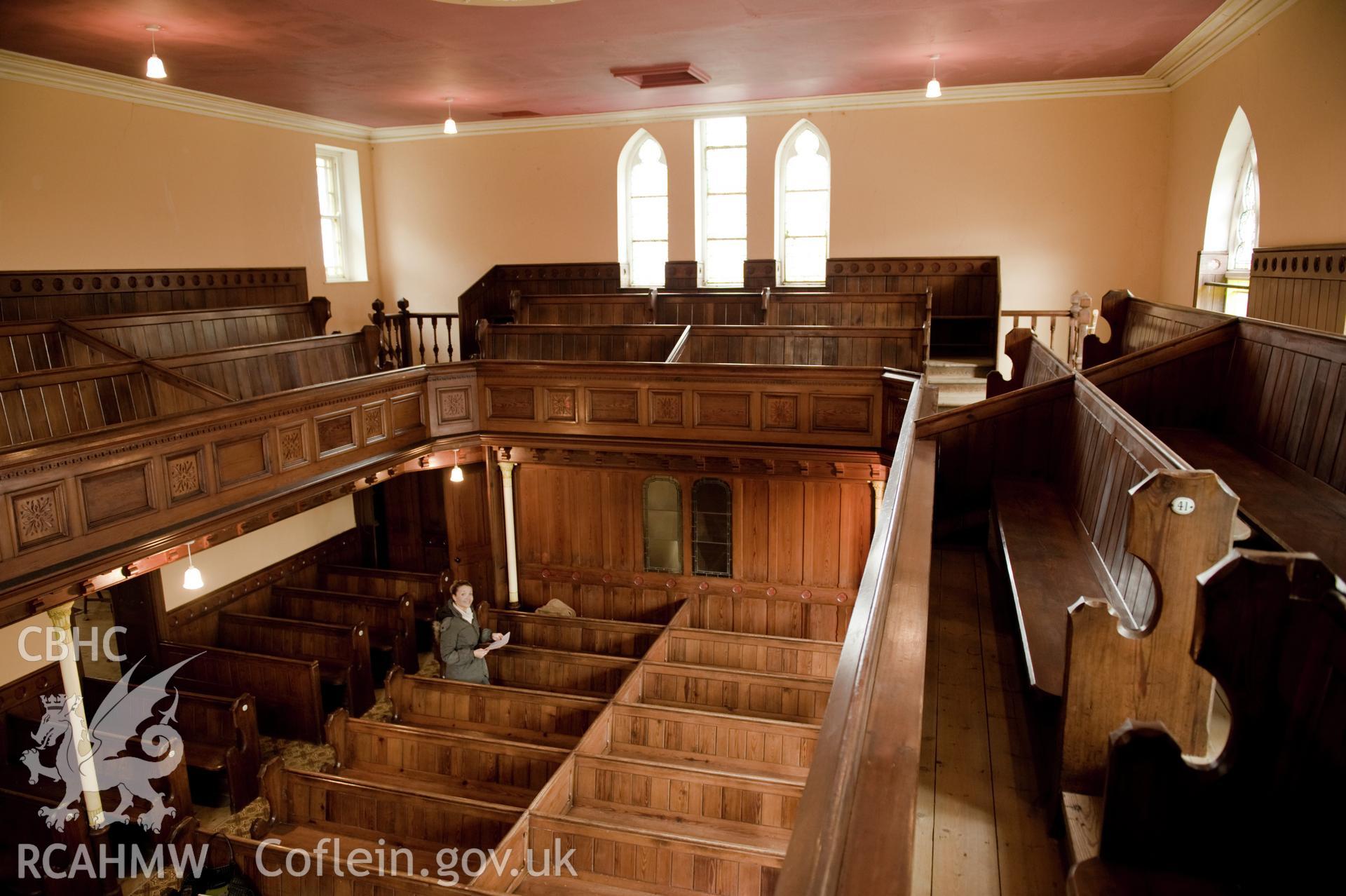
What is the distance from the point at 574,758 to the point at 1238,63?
26.2 feet

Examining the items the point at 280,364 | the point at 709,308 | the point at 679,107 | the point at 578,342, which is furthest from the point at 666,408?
the point at 679,107

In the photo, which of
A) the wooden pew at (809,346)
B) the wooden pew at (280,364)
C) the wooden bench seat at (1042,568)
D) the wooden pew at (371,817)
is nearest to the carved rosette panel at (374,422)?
the wooden pew at (280,364)

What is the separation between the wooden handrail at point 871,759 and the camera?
878 millimetres

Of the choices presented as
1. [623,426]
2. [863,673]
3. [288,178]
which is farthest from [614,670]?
[288,178]

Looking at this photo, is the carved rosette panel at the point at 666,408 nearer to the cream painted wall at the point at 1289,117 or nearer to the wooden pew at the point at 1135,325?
the wooden pew at the point at 1135,325

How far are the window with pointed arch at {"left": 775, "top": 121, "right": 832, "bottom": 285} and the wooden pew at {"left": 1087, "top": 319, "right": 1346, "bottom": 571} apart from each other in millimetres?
7101

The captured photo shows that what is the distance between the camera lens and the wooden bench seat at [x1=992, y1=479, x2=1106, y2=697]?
7.02ft

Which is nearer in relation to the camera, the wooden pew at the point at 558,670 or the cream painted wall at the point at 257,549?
the wooden pew at the point at 558,670

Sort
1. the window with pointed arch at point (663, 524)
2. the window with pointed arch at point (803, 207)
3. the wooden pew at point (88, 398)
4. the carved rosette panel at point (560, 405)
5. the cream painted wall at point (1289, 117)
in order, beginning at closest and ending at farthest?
the cream painted wall at point (1289, 117) < the wooden pew at point (88, 398) < the carved rosette panel at point (560, 405) < the window with pointed arch at point (663, 524) < the window with pointed arch at point (803, 207)

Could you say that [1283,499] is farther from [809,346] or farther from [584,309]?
[584,309]

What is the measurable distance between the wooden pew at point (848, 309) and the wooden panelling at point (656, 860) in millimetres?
5693

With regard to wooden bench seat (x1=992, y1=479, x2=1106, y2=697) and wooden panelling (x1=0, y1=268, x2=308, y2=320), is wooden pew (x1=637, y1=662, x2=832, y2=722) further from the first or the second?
wooden panelling (x1=0, y1=268, x2=308, y2=320)

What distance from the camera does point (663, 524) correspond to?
9070 millimetres

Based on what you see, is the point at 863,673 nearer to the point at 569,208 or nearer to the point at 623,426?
the point at 623,426
